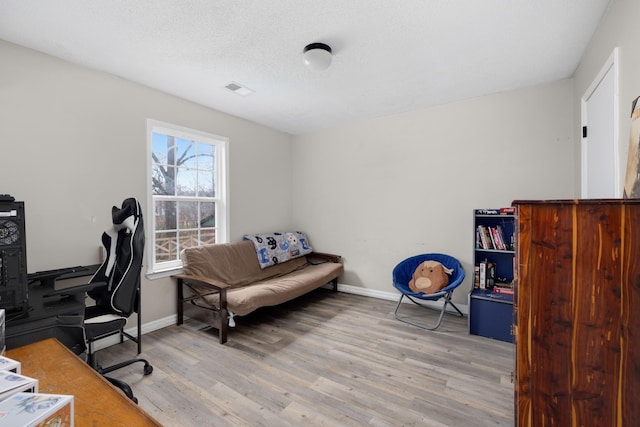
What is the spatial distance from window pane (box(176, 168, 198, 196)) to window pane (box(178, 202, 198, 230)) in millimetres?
132

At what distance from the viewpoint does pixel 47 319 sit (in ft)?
4.87

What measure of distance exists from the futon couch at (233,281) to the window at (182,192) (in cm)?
27

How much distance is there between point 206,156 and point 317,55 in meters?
2.06

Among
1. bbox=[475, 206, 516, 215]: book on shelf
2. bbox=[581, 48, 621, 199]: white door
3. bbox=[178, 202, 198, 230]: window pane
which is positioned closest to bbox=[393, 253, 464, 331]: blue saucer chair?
bbox=[475, 206, 516, 215]: book on shelf

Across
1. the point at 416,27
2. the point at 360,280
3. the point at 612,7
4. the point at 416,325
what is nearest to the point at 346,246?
the point at 360,280

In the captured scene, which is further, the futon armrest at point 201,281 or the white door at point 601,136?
the futon armrest at point 201,281

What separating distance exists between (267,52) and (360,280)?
3.14 m

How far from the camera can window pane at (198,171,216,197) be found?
352cm

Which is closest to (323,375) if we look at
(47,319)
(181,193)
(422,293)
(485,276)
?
(422,293)

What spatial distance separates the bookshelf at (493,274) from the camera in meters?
2.70

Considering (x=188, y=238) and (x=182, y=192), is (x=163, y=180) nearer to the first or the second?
(x=182, y=192)

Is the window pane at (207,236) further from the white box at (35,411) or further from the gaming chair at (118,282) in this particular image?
the white box at (35,411)

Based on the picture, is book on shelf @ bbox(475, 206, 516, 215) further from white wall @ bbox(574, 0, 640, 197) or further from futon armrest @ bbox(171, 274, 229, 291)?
futon armrest @ bbox(171, 274, 229, 291)

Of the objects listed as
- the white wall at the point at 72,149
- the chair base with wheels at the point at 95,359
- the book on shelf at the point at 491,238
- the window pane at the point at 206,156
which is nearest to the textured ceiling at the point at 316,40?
the white wall at the point at 72,149
